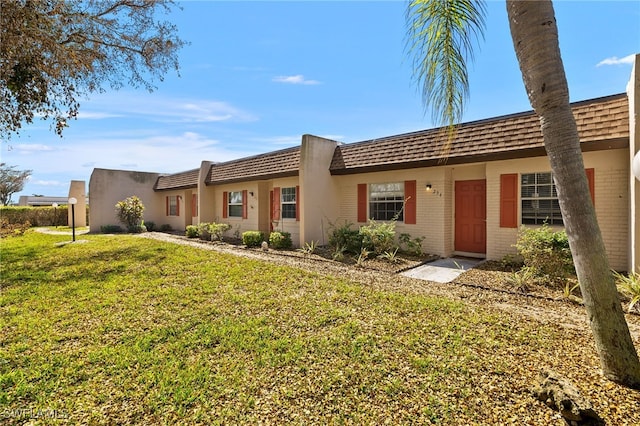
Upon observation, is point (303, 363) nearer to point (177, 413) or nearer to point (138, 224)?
point (177, 413)

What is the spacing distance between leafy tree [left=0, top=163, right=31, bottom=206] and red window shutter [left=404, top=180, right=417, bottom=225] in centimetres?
4352

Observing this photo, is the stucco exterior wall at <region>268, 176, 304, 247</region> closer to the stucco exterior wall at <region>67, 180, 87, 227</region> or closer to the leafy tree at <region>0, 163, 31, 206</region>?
the stucco exterior wall at <region>67, 180, 87, 227</region>

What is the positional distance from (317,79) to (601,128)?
7.94 meters

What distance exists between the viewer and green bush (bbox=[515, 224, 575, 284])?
616 centimetres

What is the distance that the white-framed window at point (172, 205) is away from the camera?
803 inches

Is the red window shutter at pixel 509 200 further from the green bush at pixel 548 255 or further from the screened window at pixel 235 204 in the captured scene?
the screened window at pixel 235 204

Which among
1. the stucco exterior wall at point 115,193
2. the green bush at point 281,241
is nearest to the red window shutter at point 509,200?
the green bush at point 281,241

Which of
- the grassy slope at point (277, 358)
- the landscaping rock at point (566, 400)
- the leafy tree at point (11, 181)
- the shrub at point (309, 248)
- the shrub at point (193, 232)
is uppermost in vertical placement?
the leafy tree at point (11, 181)

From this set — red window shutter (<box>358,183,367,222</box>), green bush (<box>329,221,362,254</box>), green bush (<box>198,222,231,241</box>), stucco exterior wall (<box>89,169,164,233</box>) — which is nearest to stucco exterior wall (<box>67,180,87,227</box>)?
stucco exterior wall (<box>89,169,164,233</box>)

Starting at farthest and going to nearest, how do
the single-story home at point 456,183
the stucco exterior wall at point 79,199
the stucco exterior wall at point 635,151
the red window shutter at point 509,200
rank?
the stucco exterior wall at point 79,199 → the red window shutter at point 509,200 → the single-story home at point 456,183 → the stucco exterior wall at point 635,151

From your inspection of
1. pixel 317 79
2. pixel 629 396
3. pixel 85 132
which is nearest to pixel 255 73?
pixel 317 79

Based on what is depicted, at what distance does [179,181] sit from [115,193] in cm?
450

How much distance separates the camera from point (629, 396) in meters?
2.54

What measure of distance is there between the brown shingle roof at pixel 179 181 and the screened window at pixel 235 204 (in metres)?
2.86
